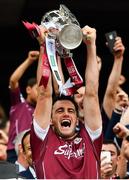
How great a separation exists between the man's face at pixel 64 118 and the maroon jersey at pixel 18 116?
75.6 inches

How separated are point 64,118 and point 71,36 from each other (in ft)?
2.08

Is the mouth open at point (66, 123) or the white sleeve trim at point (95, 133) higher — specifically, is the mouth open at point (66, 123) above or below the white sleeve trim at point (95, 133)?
above

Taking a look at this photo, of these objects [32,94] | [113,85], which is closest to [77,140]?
[113,85]

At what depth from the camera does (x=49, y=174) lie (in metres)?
5.50

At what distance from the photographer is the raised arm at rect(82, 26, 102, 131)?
220 inches

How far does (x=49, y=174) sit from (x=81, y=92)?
158 centimetres

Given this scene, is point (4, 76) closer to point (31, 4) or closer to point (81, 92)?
point (31, 4)

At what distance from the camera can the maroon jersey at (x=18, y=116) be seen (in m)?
7.74

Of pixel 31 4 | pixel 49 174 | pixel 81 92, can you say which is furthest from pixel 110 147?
pixel 31 4

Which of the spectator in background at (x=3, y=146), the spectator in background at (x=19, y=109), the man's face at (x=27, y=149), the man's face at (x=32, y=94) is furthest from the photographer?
the man's face at (x=32, y=94)

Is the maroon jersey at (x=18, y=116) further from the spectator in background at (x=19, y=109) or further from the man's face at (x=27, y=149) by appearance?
the man's face at (x=27, y=149)

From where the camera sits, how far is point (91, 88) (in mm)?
5629

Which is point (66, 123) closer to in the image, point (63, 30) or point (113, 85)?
point (63, 30)

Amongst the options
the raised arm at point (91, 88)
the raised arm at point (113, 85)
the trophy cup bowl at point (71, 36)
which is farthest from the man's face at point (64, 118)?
the raised arm at point (113, 85)
